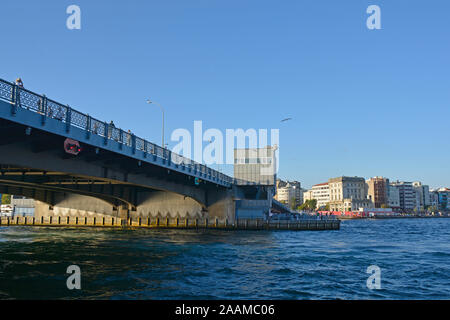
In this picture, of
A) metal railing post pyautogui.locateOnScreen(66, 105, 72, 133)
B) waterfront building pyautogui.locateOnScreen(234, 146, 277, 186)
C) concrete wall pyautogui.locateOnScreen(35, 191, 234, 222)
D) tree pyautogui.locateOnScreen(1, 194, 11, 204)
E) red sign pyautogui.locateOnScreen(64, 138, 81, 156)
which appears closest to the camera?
metal railing post pyautogui.locateOnScreen(66, 105, 72, 133)

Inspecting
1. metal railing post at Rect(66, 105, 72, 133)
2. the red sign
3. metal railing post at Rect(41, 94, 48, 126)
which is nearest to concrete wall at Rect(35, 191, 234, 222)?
the red sign

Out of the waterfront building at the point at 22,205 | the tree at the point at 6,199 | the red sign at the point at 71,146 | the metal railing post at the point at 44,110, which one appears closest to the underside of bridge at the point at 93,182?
the red sign at the point at 71,146

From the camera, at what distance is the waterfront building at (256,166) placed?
70.9 metres

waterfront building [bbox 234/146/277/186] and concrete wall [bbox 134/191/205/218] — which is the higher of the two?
waterfront building [bbox 234/146/277/186]

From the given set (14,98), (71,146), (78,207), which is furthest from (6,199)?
(14,98)

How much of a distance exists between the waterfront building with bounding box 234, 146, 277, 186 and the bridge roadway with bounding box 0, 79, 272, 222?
251 centimetres

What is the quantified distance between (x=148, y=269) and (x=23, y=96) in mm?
12438

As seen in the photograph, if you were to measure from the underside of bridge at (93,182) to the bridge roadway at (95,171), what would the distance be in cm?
6

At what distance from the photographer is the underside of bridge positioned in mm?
24562

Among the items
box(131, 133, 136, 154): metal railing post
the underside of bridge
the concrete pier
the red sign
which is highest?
box(131, 133, 136, 154): metal railing post

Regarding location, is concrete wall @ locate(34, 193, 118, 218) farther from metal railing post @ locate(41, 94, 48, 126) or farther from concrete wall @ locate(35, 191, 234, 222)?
metal railing post @ locate(41, 94, 48, 126)

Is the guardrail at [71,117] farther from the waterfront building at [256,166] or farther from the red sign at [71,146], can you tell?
the waterfront building at [256,166]
